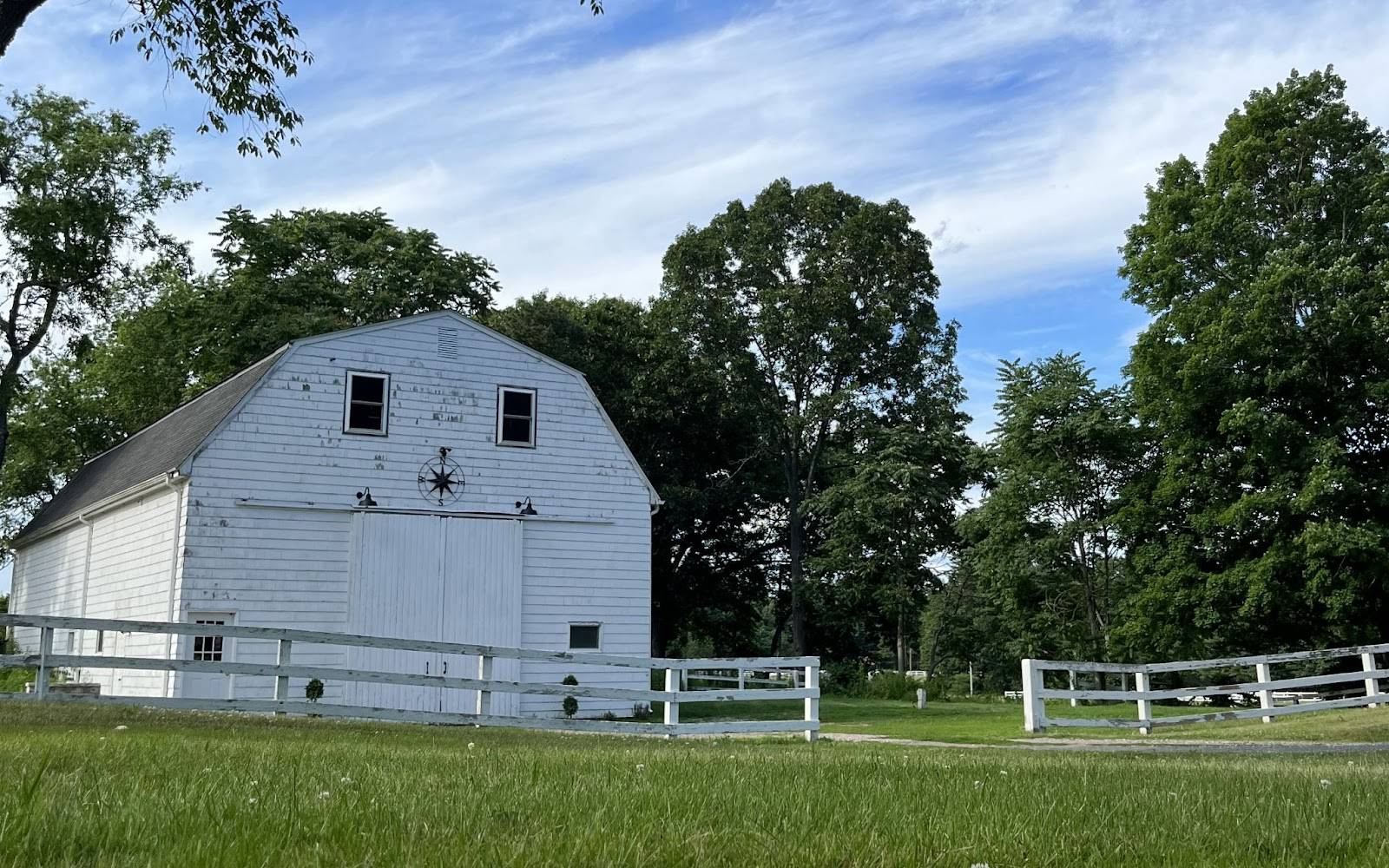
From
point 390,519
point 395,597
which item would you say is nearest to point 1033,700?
point 395,597

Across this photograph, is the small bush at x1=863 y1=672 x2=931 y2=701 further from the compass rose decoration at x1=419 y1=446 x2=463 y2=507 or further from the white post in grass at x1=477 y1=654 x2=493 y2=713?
the white post in grass at x1=477 y1=654 x2=493 y2=713

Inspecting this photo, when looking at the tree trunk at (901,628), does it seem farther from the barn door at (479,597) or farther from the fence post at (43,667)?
the fence post at (43,667)

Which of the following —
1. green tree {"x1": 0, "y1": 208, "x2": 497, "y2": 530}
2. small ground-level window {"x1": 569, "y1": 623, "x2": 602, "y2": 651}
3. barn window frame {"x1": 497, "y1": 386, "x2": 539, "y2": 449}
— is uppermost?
green tree {"x1": 0, "y1": 208, "x2": 497, "y2": 530}

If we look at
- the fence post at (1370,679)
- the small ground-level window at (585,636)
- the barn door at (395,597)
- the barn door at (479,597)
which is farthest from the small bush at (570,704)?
the fence post at (1370,679)

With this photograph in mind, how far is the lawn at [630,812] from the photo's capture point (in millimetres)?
3473

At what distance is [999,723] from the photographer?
70.0ft

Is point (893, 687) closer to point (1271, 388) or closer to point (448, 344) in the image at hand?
point (1271, 388)

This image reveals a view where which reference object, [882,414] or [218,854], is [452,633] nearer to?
[218,854]

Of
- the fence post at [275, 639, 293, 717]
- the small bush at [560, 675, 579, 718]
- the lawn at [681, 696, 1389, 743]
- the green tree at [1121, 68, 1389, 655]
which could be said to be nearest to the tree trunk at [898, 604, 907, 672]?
the lawn at [681, 696, 1389, 743]

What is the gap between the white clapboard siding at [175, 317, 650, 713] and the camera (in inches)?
791

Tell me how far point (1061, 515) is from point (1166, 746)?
20.6 meters

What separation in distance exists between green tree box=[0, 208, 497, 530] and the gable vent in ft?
43.2

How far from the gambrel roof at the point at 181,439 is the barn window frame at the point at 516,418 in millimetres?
868

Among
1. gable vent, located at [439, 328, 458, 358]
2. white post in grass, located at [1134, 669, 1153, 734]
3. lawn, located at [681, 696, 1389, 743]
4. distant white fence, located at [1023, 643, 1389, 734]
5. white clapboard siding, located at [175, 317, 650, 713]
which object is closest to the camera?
lawn, located at [681, 696, 1389, 743]
